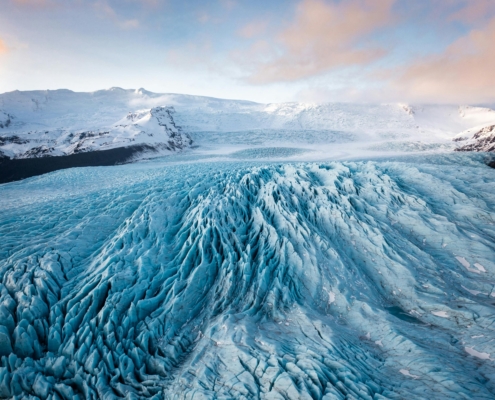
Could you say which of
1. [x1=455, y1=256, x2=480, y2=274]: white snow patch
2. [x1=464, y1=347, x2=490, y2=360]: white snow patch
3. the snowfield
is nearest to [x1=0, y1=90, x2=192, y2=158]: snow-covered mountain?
the snowfield

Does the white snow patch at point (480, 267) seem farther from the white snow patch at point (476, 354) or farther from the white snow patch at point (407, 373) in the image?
the white snow patch at point (407, 373)

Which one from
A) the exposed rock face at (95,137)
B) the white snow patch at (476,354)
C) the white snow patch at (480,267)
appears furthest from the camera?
the exposed rock face at (95,137)

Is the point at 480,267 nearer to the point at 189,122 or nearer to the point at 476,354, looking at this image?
the point at 476,354

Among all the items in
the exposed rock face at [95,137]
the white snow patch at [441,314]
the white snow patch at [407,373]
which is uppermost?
the exposed rock face at [95,137]

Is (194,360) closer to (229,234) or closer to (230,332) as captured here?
(230,332)

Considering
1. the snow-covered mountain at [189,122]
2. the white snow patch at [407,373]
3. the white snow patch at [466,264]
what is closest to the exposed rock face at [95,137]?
the snow-covered mountain at [189,122]

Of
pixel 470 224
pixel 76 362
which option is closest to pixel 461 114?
pixel 470 224

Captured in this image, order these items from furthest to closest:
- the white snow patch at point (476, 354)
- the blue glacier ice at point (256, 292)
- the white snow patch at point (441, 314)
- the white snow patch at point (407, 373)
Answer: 1. the white snow patch at point (441, 314)
2. the white snow patch at point (476, 354)
3. the blue glacier ice at point (256, 292)
4. the white snow patch at point (407, 373)
